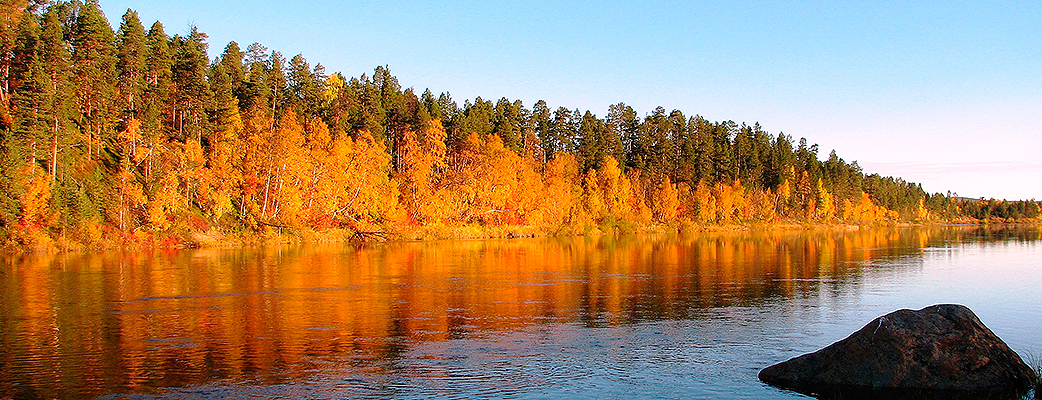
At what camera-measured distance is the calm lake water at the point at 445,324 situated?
41.8 ft

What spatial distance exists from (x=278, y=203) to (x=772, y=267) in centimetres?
4186

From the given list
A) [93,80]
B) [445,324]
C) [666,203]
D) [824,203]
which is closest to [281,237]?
[93,80]

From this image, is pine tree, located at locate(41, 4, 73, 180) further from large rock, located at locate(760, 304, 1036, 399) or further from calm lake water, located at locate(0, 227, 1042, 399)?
large rock, located at locate(760, 304, 1036, 399)

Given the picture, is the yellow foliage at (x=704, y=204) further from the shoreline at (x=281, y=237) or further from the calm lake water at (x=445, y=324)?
the calm lake water at (x=445, y=324)

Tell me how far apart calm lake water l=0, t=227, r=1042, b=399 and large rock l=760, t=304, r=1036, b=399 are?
3.90 feet

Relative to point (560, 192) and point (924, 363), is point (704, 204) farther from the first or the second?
point (924, 363)

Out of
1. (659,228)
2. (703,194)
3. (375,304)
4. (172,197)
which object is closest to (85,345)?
(375,304)

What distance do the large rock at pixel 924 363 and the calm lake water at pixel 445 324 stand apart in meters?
1.19

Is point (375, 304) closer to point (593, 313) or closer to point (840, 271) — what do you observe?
point (593, 313)

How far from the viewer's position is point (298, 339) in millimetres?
16844

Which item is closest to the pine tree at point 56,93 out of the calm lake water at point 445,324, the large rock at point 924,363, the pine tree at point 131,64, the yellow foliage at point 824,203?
the pine tree at point 131,64

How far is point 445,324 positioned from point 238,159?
49312mm

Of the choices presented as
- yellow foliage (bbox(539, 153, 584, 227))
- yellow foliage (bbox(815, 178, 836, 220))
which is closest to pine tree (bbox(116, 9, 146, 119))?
yellow foliage (bbox(539, 153, 584, 227))

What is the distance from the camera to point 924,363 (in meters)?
11.5
